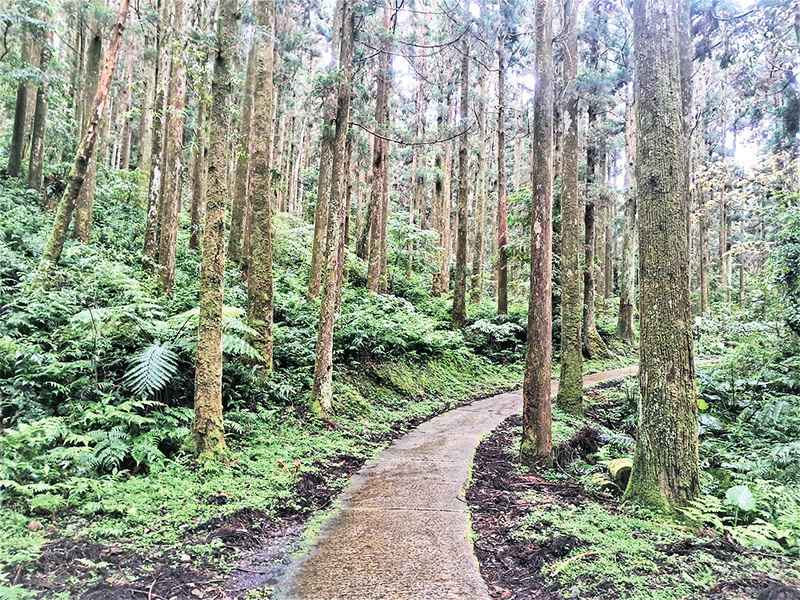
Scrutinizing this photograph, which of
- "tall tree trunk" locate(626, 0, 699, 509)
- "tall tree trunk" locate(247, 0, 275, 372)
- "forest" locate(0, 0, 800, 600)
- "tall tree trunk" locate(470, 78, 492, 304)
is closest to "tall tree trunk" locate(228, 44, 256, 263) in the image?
"forest" locate(0, 0, 800, 600)

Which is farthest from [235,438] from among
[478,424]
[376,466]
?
[478,424]

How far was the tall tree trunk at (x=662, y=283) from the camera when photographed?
562 cm

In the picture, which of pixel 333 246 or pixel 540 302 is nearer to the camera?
pixel 540 302

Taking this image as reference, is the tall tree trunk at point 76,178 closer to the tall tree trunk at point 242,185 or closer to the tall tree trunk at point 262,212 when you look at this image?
the tall tree trunk at point 262,212

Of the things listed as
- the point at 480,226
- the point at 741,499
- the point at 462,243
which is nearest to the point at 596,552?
the point at 741,499

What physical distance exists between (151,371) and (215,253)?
1.80m

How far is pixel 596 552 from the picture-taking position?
4477 mm

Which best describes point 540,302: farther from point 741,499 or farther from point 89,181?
point 89,181

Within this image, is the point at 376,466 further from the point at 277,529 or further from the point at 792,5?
the point at 792,5

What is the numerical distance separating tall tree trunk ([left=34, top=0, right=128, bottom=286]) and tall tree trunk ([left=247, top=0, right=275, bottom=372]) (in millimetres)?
3134

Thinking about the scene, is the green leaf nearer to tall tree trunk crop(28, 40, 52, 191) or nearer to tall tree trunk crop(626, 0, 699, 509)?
tall tree trunk crop(626, 0, 699, 509)

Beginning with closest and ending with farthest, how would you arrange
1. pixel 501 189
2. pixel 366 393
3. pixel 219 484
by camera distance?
pixel 219 484 → pixel 366 393 → pixel 501 189

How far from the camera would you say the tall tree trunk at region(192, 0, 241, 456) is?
23.4 feet

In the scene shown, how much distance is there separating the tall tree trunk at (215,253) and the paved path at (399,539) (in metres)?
2.26
